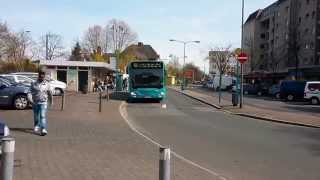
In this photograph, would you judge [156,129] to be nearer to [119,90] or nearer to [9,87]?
[9,87]

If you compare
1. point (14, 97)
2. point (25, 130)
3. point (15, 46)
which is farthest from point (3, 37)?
point (25, 130)

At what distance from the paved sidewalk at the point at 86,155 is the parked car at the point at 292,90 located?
3915 cm

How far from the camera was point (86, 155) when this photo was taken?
11.7 metres

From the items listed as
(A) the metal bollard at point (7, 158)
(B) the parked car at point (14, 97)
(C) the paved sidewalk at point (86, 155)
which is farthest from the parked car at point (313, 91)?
(A) the metal bollard at point (7, 158)

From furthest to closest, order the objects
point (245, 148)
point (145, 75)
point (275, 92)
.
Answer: point (275, 92)
point (145, 75)
point (245, 148)

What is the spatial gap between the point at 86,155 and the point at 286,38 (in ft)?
310

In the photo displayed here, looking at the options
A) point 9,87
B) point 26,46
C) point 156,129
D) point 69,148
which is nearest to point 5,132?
point 69,148

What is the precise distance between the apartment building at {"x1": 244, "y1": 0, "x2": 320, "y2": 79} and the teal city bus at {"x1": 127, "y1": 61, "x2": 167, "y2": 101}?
1516 inches

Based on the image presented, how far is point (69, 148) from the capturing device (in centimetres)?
1280

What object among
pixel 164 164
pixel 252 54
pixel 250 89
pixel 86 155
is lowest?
pixel 86 155

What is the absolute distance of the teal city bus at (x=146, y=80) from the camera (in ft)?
134

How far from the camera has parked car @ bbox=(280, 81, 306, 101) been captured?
55.6 m

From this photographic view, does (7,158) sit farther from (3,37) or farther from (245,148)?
(3,37)

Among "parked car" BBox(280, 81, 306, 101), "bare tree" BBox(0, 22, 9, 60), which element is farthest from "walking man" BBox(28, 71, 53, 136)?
"bare tree" BBox(0, 22, 9, 60)
